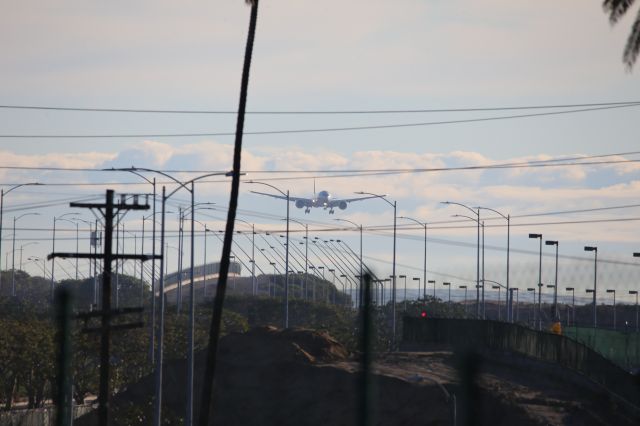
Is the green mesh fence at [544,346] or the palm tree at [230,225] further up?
the palm tree at [230,225]

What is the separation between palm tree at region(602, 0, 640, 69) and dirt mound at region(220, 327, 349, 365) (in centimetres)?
3973

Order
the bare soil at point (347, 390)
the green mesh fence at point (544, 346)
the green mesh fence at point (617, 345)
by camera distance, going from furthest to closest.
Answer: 1. the green mesh fence at point (617, 345)
2. the green mesh fence at point (544, 346)
3. the bare soil at point (347, 390)

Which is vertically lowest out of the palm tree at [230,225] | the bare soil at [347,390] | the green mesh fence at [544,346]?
the bare soil at [347,390]

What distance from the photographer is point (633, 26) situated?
107ft

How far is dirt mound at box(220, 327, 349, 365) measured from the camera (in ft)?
230

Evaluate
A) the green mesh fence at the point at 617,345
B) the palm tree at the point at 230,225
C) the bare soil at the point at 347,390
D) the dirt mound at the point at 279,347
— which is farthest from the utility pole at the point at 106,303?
the green mesh fence at the point at 617,345

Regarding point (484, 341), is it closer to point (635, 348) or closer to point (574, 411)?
point (574, 411)

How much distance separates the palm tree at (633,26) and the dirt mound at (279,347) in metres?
39.7

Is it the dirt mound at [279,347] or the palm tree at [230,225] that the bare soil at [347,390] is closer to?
the dirt mound at [279,347]

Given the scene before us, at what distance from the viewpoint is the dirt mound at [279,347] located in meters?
70.2

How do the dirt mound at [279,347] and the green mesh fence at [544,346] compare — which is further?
the dirt mound at [279,347]

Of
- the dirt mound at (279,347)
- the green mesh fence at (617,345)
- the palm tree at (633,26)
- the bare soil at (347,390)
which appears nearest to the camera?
the palm tree at (633,26)

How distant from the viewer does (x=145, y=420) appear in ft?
194

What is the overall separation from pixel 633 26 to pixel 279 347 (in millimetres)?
41964
